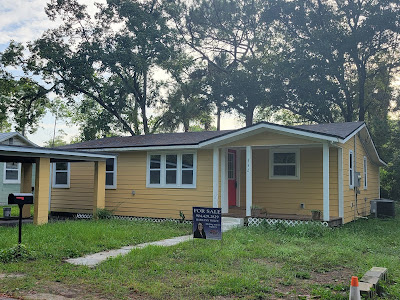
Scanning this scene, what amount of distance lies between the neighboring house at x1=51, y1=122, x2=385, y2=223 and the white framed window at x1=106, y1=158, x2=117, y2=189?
4 cm

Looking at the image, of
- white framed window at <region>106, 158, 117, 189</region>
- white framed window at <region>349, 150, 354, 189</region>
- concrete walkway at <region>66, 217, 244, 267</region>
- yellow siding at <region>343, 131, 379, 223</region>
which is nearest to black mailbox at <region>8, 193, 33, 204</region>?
concrete walkway at <region>66, 217, 244, 267</region>

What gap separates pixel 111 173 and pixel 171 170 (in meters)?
2.74

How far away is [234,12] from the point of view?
28.8 metres

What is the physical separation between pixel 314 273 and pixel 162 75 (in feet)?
80.9

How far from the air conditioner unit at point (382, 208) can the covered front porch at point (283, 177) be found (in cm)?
437

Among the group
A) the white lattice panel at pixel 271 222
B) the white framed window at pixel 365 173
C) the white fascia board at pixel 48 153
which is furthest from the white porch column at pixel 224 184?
the white framed window at pixel 365 173

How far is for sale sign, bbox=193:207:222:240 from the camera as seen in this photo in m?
8.04

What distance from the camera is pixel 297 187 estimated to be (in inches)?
530

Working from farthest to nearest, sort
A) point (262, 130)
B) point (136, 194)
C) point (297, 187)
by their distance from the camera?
1. point (136, 194)
2. point (297, 187)
3. point (262, 130)

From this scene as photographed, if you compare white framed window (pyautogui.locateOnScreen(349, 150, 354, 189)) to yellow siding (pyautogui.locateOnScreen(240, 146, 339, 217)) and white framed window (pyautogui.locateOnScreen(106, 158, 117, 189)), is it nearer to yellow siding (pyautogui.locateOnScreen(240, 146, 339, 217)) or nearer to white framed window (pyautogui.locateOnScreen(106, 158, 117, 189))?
yellow siding (pyautogui.locateOnScreen(240, 146, 339, 217))

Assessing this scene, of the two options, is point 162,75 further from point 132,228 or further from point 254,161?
point 132,228

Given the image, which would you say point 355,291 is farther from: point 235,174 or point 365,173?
point 365,173

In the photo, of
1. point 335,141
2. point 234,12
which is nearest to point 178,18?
point 234,12

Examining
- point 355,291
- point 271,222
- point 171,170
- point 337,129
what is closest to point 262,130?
point 337,129
